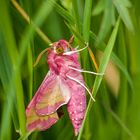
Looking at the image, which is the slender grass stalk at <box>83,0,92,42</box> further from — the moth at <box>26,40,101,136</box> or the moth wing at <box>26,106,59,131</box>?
the moth wing at <box>26,106,59,131</box>

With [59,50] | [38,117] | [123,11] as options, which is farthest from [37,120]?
[123,11]

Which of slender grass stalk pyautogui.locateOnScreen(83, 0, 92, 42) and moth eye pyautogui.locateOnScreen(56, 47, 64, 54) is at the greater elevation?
slender grass stalk pyautogui.locateOnScreen(83, 0, 92, 42)

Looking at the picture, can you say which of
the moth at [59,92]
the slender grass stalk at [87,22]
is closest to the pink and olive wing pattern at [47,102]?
the moth at [59,92]

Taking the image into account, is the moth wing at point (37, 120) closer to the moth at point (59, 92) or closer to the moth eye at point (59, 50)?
Answer: the moth at point (59, 92)

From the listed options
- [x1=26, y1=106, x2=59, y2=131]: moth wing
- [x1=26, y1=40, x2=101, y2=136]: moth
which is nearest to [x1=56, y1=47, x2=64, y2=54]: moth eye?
[x1=26, y1=40, x2=101, y2=136]: moth

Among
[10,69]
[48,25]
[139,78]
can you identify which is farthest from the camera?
[48,25]

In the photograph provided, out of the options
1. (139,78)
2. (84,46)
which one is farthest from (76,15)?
(139,78)

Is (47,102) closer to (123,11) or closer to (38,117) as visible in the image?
(38,117)

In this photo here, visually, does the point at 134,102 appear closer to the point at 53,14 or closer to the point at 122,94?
the point at 122,94
